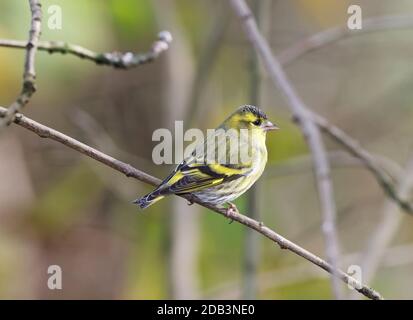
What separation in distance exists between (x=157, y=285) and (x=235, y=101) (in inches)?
72.3

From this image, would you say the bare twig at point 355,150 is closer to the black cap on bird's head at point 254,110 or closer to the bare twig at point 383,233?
the black cap on bird's head at point 254,110

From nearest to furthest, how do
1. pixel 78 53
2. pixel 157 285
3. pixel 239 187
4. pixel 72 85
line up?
pixel 78 53, pixel 239 187, pixel 157 285, pixel 72 85

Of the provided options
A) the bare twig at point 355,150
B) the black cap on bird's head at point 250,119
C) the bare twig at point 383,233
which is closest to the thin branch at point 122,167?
the bare twig at point 355,150

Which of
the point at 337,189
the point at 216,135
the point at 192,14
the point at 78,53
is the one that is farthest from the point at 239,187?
the point at 337,189

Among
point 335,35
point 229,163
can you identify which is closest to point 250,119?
point 229,163

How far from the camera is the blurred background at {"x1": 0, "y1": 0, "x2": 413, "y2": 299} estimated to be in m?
5.64

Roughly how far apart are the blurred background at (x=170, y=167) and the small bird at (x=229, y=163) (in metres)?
0.88

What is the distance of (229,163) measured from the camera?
3.99 m

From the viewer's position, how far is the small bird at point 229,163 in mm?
3859

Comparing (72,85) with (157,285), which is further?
(72,85)

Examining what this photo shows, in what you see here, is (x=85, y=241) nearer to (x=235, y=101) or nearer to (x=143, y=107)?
(x=143, y=107)

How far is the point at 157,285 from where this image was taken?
600 centimetres

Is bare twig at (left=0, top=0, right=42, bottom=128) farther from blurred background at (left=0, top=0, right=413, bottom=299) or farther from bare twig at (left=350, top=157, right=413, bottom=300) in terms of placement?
bare twig at (left=350, top=157, right=413, bottom=300)

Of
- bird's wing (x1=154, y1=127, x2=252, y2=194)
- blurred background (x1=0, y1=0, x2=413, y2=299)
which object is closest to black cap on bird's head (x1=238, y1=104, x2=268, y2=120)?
bird's wing (x1=154, y1=127, x2=252, y2=194)
